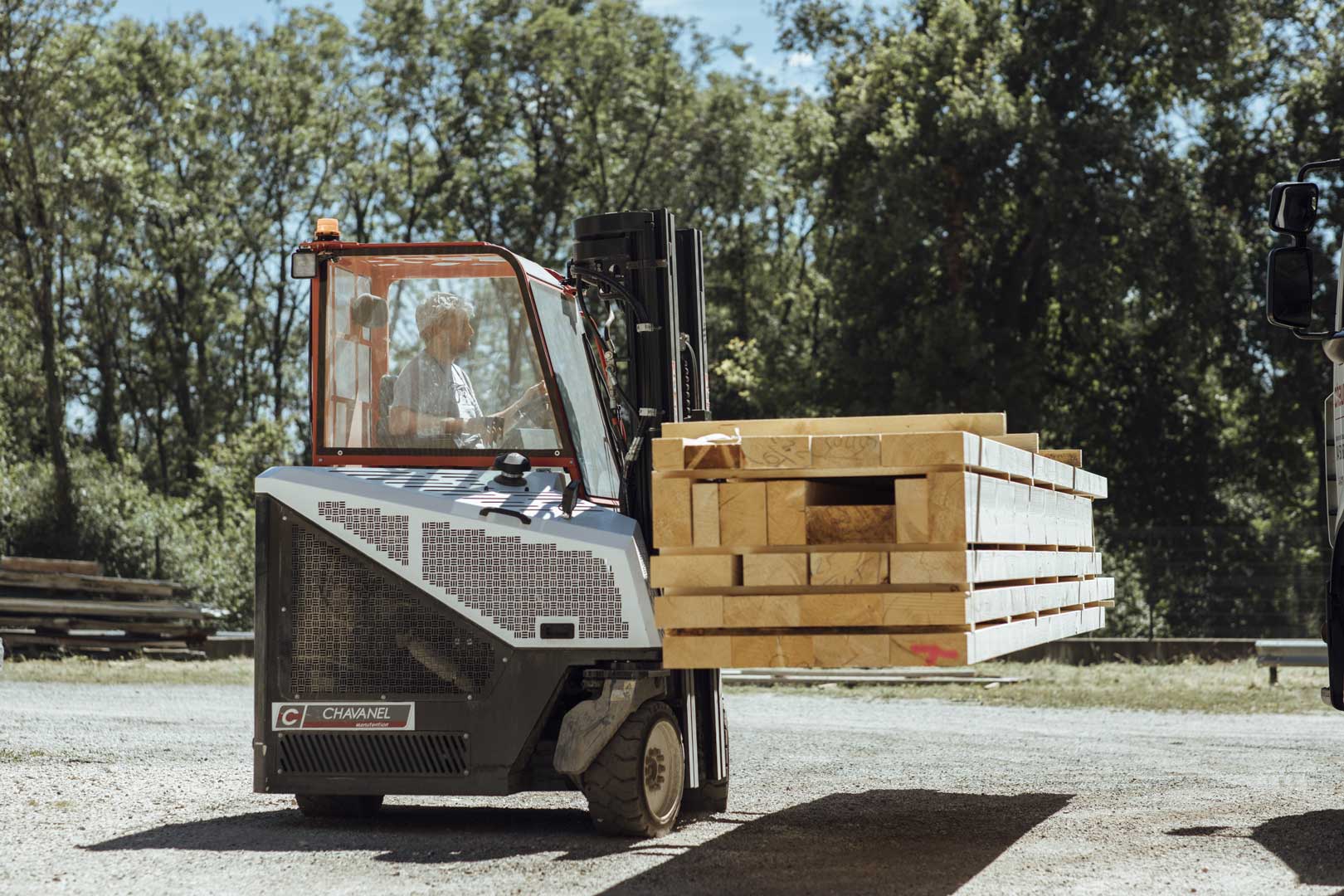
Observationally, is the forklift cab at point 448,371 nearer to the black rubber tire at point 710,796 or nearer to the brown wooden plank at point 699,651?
the brown wooden plank at point 699,651

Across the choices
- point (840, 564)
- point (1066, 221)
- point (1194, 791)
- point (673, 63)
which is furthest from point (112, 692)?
point (673, 63)

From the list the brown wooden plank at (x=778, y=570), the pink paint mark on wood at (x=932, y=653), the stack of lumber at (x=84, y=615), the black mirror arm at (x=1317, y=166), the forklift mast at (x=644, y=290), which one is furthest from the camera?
the stack of lumber at (x=84, y=615)

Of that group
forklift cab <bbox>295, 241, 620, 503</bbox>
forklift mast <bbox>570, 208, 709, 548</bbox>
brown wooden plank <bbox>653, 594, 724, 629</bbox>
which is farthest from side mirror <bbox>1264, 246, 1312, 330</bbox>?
forklift cab <bbox>295, 241, 620, 503</bbox>

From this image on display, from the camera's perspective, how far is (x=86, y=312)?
145 feet

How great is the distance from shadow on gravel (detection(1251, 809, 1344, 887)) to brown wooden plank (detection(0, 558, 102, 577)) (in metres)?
20.4

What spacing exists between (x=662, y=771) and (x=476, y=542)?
151cm

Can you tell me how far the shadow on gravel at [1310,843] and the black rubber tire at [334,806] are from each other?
182 inches

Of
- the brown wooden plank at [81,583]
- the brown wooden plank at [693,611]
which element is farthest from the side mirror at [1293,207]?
the brown wooden plank at [81,583]

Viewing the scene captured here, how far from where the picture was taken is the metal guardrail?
17.7 meters

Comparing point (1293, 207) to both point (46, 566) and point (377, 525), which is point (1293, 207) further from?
point (46, 566)

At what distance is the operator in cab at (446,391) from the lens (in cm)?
809

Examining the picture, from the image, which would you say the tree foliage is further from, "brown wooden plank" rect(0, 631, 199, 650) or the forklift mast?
the forklift mast

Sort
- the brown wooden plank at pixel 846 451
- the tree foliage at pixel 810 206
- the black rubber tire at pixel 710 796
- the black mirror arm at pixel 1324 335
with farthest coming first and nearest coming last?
the tree foliage at pixel 810 206, the black rubber tire at pixel 710 796, the black mirror arm at pixel 1324 335, the brown wooden plank at pixel 846 451

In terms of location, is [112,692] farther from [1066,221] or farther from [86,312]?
[86,312]
